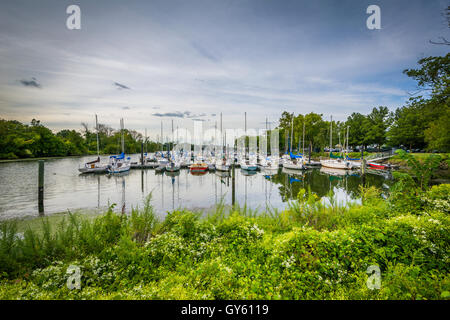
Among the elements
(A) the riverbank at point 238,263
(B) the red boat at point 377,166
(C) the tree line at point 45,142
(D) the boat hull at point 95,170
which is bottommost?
(D) the boat hull at point 95,170

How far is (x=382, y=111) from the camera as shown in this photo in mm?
52500

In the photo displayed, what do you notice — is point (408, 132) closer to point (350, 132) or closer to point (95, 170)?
point (350, 132)

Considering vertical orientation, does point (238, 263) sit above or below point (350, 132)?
below

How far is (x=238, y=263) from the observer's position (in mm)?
3029

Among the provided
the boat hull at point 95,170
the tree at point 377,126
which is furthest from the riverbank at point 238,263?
the tree at point 377,126

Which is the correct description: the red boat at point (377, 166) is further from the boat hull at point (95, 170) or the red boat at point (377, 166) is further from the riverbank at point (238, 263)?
the boat hull at point (95, 170)

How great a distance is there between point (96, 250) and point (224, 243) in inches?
101

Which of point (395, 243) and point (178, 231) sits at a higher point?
point (395, 243)

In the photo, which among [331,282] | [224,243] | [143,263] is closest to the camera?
[331,282]

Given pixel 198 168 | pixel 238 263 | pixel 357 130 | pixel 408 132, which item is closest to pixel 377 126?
pixel 357 130

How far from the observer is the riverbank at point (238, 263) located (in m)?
2.39

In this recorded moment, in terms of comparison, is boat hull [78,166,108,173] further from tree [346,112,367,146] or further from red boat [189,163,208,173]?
tree [346,112,367,146]

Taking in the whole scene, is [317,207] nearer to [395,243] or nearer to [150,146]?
[395,243]
